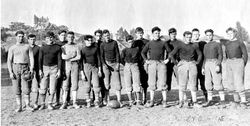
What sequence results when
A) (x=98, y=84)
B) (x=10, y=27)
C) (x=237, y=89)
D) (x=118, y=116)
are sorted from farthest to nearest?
(x=10, y=27) < (x=98, y=84) < (x=237, y=89) < (x=118, y=116)

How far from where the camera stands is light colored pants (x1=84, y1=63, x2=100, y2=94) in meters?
7.89

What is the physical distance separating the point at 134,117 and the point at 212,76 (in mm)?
Answer: 2666

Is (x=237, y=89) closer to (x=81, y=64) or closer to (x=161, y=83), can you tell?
(x=161, y=83)

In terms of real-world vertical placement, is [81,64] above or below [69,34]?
below

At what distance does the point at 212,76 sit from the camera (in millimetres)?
7652

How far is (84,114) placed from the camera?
278 inches

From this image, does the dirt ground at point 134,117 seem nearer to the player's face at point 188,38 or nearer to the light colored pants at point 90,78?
the light colored pants at point 90,78

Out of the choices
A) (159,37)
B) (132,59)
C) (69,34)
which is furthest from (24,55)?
(159,37)

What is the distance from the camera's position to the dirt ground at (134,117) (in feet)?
19.8

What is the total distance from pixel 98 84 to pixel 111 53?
3.26ft

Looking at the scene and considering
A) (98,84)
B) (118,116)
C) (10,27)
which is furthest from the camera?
(10,27)

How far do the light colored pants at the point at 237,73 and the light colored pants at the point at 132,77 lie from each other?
2635mm

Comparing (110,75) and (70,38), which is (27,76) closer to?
(70,38)

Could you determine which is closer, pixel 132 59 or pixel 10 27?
pixel 132 59
